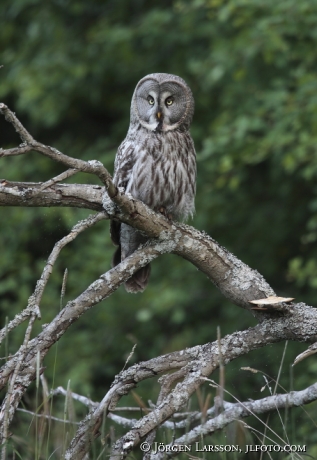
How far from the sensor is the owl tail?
10.6 feet

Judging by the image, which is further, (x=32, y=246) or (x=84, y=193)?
(x=32, y=246)

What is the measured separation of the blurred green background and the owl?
137 centimetres

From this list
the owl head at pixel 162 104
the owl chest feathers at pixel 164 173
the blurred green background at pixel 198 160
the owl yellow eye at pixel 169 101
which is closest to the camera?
the owl chest feathers at pixel 164 173

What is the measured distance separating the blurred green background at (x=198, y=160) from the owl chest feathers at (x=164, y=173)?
1.48 metres

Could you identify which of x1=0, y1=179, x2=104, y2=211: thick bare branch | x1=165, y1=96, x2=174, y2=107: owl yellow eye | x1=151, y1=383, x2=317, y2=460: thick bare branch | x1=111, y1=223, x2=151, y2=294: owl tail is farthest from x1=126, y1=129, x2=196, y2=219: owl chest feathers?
x1=151, y1=383, x2=317, y2=460: thick bare branch

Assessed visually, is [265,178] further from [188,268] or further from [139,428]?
[139,428]

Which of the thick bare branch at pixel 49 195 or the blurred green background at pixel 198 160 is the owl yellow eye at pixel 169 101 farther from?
the thick bare branch at pixel 49 195

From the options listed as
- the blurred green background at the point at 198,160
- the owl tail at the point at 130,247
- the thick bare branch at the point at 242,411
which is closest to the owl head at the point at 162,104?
the owl tail at the point at 130,247

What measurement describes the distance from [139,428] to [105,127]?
5143 millimetres

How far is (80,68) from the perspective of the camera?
19.3 ft

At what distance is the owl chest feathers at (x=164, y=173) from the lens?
10.5 ft

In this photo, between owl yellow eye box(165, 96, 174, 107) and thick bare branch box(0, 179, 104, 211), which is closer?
thick bare branch box(0, 179, 104, 211)

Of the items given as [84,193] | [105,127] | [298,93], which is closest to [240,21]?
[298,93]

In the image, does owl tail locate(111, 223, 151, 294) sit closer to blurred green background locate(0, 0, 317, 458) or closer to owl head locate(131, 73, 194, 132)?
owl head locate(131, 73, 194, 132)
